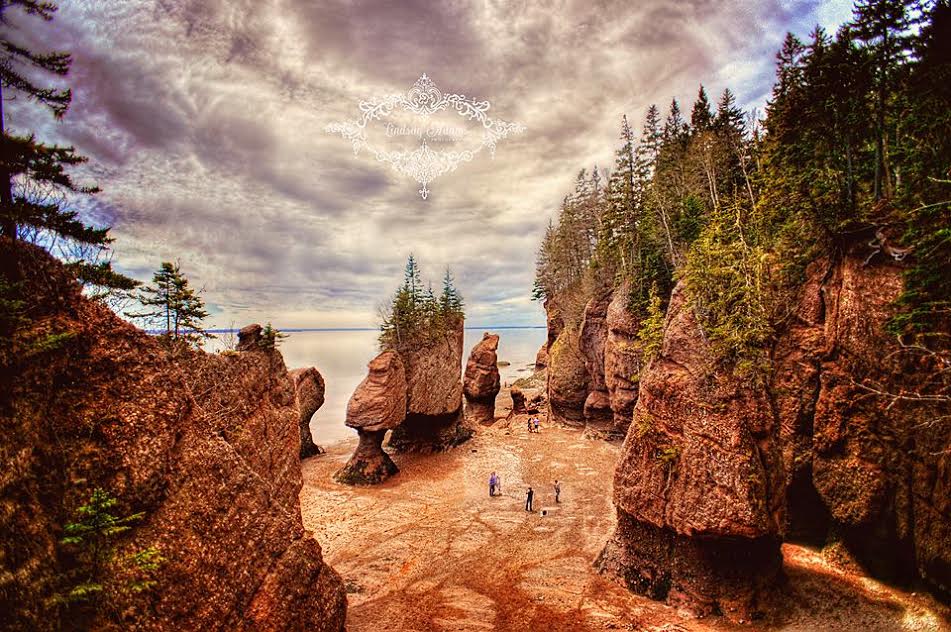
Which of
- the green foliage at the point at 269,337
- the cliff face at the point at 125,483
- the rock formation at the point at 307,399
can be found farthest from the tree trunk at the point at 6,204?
the rock formation at the point at 307,399

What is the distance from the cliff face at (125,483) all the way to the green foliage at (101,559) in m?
0.05

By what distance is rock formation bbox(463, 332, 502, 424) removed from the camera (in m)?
42.7

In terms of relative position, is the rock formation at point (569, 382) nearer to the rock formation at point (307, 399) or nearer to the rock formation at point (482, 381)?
the rock formation at point (482, 381)

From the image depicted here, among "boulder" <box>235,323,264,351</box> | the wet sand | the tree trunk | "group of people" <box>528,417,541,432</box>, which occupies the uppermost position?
the tree trunk

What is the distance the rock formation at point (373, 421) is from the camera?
2847 cm

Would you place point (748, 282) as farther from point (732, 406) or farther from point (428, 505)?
point (428, 505)

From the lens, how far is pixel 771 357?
50.2 feet

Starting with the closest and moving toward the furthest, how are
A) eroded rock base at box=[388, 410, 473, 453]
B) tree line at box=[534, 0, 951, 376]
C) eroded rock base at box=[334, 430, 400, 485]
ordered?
tree line at box=[534, 0, 951, 376], eroded rock base at box=[334, 430, 400, 485], eroded rock base at box=[388, 410, 473, 453]

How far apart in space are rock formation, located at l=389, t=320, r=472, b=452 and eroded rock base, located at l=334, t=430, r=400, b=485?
4.03 m

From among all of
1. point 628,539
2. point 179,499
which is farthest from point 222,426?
point 628,539

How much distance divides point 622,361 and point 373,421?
18742mm

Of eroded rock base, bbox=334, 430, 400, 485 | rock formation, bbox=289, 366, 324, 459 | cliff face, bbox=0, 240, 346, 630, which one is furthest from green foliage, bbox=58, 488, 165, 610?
rock formation, bbox=289, 366, 324, 459

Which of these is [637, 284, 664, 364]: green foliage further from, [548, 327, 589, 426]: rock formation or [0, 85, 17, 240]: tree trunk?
[548, 327, 589, 426]: rock formation

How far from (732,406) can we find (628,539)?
6.68 metres
